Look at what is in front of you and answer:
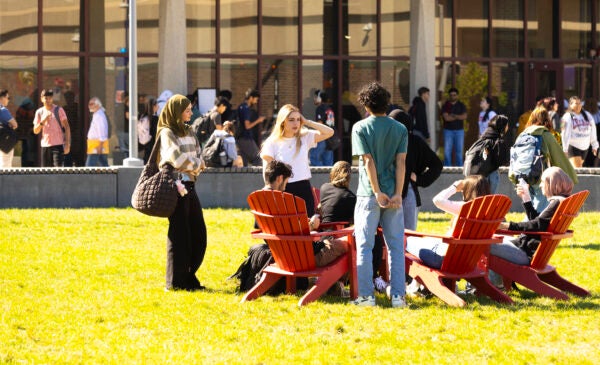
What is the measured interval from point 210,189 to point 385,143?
9.72m

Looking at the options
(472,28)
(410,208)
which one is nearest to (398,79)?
(472,28)

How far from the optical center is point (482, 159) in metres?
13.9

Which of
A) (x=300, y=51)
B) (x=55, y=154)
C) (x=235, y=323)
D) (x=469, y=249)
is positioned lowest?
(x=235, y=323)

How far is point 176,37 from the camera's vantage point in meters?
26.7

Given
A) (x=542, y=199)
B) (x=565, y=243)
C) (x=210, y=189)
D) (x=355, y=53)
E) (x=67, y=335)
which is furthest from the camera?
(x=355, y=53)

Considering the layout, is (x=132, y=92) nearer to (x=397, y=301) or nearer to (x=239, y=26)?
(x=239, y=26)

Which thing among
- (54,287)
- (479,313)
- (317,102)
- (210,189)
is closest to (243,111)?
(317,102)

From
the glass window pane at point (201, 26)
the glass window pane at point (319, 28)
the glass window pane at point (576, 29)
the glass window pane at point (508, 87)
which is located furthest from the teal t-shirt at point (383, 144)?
the glass window pane at point (576, 29)

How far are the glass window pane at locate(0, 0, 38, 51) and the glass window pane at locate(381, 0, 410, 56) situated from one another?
7.69m

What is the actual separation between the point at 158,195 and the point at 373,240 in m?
1.94

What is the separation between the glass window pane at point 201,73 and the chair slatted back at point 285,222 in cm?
1688

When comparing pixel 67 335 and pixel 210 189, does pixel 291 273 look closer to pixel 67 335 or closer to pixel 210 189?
pixel 67 335

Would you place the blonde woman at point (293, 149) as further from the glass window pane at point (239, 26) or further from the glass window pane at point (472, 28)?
the glass window pane at point (472, 28)

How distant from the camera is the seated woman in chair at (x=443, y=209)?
10672mm
